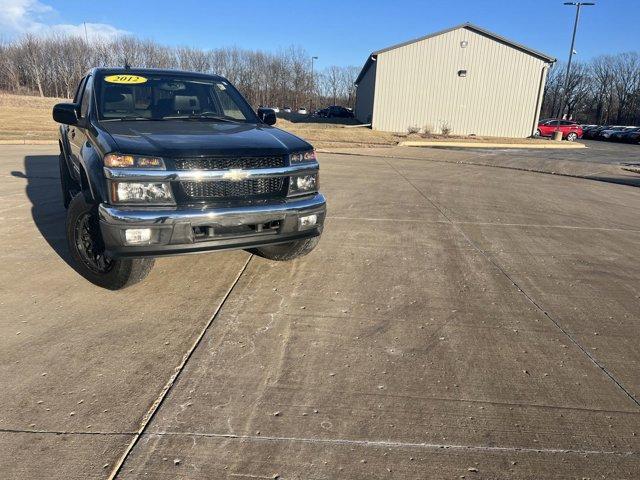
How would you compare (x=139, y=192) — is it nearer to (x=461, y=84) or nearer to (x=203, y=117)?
(x=203, y=117)

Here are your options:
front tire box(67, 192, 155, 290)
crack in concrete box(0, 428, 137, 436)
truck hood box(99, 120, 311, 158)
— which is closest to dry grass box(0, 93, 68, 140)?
front tire box(67, 192, 155, 290)

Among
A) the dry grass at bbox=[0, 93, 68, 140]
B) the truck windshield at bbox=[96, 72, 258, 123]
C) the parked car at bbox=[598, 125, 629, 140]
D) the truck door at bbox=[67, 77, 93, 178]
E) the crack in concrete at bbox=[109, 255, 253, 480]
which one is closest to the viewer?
the crack in concrete at bbox=[109, 255, 253, 480]

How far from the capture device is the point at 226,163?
11.7ft

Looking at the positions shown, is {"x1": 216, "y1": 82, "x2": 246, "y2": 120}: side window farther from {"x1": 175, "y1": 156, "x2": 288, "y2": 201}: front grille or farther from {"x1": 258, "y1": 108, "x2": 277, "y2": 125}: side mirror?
{"x1": 175, "y1": 156, "x2": 288, "y2": 201}: front grille

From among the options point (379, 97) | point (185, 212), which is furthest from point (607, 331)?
point (379, 97)

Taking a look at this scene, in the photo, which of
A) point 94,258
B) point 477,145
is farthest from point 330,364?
point 477,145

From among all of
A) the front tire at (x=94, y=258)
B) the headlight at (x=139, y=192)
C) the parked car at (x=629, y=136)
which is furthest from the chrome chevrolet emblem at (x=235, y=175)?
the parked car at (x=629, y=136)

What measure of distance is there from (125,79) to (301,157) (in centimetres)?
212

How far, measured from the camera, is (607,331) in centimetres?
364

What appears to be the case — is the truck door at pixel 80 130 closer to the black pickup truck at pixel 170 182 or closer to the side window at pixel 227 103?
the black pickup truck at pixel 170 182

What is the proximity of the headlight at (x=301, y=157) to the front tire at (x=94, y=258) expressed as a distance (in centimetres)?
140

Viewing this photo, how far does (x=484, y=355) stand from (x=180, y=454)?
2.04 meters

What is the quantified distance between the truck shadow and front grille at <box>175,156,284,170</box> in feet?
6.44

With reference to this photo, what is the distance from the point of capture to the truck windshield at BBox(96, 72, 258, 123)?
14.8 feet
